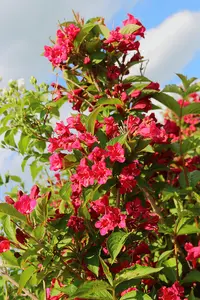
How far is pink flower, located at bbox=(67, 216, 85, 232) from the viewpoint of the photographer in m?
1.95

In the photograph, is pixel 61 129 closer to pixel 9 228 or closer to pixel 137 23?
pixel 9 228

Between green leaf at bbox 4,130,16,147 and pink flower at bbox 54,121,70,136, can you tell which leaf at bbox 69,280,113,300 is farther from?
green leaf at bbox 4,130,16,147

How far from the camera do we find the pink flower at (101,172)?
5.93 ft

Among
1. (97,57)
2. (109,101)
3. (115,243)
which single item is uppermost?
(97,57)

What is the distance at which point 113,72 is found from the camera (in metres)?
2.43

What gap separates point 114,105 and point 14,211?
3.00 feet

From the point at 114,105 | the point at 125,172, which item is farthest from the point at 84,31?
the point at 125,172

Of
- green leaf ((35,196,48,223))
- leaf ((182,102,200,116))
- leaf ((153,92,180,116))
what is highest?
leaf ((153,92,180,116))

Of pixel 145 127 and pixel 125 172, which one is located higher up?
pixel 145 127

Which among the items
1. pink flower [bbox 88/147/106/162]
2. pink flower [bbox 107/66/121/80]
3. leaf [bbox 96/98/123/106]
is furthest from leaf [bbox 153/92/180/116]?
pink flower [bbox 88/147/106/162]

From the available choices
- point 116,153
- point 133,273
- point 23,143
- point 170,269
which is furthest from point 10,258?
point 23,143

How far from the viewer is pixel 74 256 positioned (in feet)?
6.34

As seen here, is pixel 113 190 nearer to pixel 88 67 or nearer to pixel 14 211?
pixel 14 211

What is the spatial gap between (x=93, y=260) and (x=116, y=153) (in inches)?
17.9
